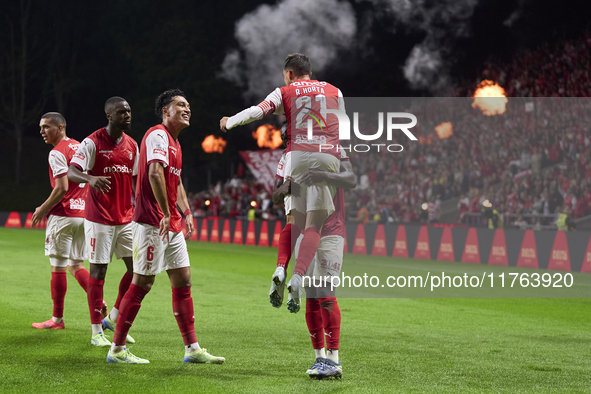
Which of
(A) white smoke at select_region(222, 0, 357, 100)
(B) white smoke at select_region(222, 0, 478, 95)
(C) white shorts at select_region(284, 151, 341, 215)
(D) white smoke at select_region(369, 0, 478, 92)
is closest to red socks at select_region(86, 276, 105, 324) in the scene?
(C) white shorts at select_region(284, 151, 341, 215)

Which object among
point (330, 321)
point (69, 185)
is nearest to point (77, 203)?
point (69, 185)

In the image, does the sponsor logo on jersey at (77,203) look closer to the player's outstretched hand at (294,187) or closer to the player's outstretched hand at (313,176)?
the player's outstretched hand at (294,187)

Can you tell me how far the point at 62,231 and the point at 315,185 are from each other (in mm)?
3821

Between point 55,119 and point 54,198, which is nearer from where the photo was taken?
point 54,198

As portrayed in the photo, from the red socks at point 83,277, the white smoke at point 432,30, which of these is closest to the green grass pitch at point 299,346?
the red socks at point 83,277

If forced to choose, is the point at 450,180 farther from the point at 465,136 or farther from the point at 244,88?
the point at 244,88

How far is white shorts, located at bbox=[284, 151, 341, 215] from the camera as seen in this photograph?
599cm

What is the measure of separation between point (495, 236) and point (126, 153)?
1335 cm

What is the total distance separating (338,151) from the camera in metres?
6.15

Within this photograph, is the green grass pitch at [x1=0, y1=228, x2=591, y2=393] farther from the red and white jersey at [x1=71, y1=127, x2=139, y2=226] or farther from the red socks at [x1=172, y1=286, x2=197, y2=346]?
the red and white jersey at [x1=71, y1=127, x2=139, y2=226]

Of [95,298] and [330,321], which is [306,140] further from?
[95,298]

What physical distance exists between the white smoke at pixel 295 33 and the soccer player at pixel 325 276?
22586mm

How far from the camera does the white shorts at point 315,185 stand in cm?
599

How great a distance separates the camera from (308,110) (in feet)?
19.6
